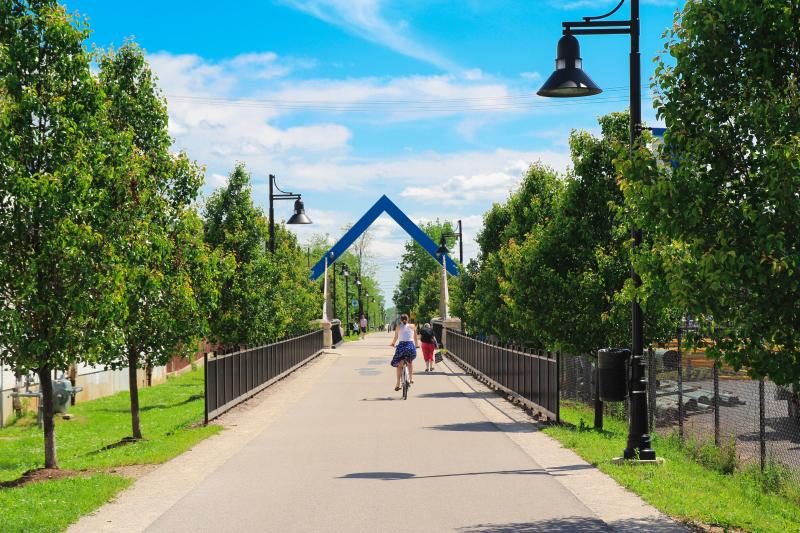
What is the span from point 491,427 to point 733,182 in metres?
9.06

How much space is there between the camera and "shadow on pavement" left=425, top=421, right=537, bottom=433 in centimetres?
1591

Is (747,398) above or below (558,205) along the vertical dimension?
below

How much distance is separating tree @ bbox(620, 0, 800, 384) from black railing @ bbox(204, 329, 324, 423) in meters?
10.4

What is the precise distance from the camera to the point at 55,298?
37.4 ft

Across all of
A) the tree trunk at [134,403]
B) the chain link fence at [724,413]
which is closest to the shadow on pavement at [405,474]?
the chain link fence at [724,413]

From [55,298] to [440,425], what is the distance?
24.2 ft

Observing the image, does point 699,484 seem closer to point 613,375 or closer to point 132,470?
point 613,375

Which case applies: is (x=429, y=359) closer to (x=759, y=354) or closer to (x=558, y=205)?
(x=558, y=205)

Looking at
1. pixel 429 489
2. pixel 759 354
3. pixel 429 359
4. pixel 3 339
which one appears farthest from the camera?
pixel 429 359

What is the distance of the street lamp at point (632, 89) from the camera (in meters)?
11.6

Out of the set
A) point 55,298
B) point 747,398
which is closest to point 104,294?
point 55,298

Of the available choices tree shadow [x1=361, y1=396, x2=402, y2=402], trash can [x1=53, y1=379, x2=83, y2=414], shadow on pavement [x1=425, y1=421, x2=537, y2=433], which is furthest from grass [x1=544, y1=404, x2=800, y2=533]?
trash can [x1=53, y1=379, x2=83, y2=414]

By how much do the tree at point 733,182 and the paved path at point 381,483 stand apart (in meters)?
1.91

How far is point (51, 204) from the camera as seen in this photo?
432 inches
